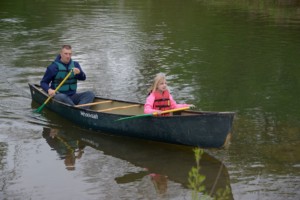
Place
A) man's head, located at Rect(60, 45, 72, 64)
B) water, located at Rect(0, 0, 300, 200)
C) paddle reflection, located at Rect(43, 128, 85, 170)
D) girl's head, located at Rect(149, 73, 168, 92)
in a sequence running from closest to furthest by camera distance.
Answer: water, located at Rect(0, 0, 300, 200) → paddle reflection, located at Rect(43, 128, 85, 170) → girl's head, located at Rect(149, 73, 168, 92) → man's head, located at Rect(60, 45, 72, 64)

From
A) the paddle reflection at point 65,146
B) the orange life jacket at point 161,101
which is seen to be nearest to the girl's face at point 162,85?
the orange life jacket at point 161,101

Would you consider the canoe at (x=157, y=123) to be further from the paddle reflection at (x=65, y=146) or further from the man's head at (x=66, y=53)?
the man's head at (x=66, y=53)

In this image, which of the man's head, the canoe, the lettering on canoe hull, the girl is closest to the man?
the man's head

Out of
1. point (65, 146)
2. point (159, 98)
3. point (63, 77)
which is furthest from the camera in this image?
point (63, 77)

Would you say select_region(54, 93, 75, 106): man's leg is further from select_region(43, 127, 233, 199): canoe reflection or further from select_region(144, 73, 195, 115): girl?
select_region(144, 73, 195, 115): girl

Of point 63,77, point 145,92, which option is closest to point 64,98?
point 63,77

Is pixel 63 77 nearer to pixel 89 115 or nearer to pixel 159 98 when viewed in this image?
pixel 89 115

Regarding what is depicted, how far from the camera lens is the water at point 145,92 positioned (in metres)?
6.96

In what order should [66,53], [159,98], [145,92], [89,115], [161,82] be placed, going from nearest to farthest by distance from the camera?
[161,82] → [159,98] → [89,115] → [66,53] → [145,92]

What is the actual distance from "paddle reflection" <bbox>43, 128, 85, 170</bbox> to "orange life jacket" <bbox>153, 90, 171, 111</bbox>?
4.06 feet

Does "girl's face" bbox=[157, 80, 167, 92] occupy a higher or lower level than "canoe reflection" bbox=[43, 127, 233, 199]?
higher

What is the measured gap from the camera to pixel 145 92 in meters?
11.4

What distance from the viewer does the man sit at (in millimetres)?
9305

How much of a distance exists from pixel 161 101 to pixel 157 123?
1.37 ft
